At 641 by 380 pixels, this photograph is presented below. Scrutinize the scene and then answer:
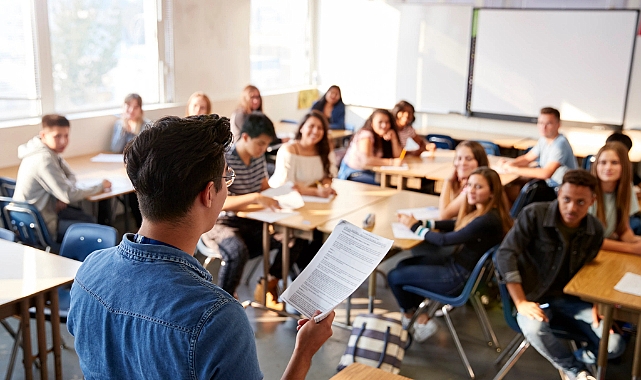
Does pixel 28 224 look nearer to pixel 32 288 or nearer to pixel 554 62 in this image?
pixel 32 288

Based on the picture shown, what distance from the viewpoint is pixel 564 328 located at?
11.4 feet

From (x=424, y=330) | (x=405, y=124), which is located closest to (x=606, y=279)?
(x=424, y=330)

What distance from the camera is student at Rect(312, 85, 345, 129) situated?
27.3 feet

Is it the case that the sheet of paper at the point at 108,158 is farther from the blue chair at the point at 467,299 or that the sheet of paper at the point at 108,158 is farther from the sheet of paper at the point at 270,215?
the blue chair at the point at 467,299

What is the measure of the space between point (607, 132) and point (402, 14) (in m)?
3.01

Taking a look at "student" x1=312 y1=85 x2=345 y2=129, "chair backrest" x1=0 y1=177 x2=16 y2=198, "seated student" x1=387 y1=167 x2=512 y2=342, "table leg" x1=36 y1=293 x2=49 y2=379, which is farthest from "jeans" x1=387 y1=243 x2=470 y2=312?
"student" x1=312 y1=85 x2=345 y2=129

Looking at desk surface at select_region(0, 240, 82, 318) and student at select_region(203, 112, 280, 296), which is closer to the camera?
desk surface at select_region(0, 240, 82, 318)

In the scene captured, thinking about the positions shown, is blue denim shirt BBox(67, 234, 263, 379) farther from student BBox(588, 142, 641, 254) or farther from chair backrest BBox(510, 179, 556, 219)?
chair backrest BBox(510, 179, 556, 219)

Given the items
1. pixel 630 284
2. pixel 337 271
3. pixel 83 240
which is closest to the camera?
pixel 337 271

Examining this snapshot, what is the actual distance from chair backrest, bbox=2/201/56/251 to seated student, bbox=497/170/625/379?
112 inches

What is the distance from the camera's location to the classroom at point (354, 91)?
4.10 meters

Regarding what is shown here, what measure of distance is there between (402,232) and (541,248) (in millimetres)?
852

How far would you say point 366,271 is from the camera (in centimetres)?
169

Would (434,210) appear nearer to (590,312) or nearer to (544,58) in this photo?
(590,312)
